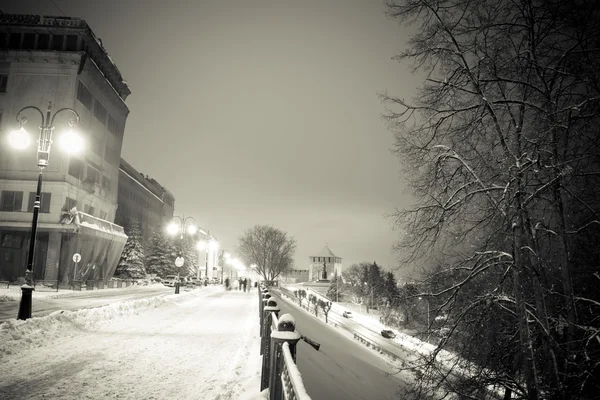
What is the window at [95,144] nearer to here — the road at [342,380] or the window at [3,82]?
the window at [3,82]

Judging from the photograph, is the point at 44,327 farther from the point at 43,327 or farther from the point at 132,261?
the point at 132,261

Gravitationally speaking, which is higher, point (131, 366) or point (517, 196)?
point (517, 196)

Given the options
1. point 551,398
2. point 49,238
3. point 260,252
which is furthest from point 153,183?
point 551,398

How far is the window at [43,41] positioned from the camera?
34.9m

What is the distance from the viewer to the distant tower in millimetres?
146125

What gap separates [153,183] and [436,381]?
90.6 m

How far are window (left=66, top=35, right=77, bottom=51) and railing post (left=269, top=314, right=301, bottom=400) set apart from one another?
41.3 meters

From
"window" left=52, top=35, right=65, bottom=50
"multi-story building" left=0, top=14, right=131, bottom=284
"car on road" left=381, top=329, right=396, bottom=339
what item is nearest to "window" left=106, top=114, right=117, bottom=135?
"multi-story building" left=0, top=14, right=131, bottom=284

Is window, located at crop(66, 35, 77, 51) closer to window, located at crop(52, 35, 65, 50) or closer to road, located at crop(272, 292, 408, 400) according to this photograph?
window, located at crop(52, 35, 65, 50)

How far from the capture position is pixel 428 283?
793cm

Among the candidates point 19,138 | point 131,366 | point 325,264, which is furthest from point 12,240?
point 325,264

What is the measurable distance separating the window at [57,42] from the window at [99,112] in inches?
236

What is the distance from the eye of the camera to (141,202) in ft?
238

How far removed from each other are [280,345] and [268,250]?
265 ft
